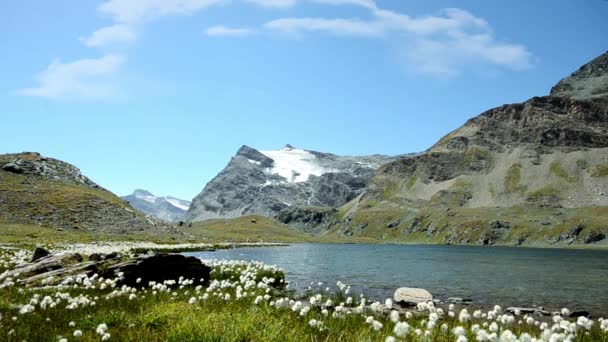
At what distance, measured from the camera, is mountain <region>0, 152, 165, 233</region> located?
9037cm

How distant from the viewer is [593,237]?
178 m

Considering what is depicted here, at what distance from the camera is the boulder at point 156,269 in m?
24.0

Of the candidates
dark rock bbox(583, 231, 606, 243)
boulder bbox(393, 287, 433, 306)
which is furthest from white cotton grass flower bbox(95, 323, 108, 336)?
dark rock bbox(583, 231, 606, 243)

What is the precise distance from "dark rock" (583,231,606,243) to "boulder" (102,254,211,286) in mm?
192527

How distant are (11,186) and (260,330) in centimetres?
11279

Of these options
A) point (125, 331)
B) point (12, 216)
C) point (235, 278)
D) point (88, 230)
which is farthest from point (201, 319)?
point (12, 216)

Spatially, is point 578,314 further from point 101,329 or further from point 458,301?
point 101,329

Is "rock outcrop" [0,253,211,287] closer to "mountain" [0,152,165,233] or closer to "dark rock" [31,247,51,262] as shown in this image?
"dark rock" [31,247,51,262]

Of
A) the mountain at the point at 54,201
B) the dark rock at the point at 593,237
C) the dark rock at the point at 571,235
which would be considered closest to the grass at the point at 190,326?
the mountain at the point at 54,201

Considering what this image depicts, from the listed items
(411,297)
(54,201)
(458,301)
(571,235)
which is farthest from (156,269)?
(571,235)

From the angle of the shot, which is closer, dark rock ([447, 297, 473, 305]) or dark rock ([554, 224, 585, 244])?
dark rock ([447, 297, 473, 305])

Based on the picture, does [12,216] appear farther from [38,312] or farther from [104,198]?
[38,312]

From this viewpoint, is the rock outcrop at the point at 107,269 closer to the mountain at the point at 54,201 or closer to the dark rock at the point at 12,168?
the mountain at the point at 54,201

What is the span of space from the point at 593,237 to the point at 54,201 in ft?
626
